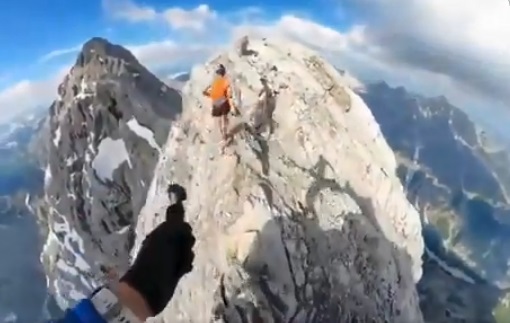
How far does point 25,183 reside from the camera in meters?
1.68

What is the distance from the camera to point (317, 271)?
5.47 ft

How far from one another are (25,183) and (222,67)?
413mm

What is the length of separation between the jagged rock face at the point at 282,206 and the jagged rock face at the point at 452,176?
0.25 ft

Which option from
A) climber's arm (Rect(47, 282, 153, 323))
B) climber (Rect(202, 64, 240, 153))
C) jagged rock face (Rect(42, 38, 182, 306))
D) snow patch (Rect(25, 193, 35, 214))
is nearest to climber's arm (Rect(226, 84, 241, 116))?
climber (Rect(202, 64, 240, 153))

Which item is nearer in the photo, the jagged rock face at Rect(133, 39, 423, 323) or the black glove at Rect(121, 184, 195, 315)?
the black glove at Rect(121, 184, 195, 315)

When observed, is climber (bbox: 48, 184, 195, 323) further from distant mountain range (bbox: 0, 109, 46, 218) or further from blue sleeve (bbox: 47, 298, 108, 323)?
distant mountain range (bbox: 0, 109, 46, 218)

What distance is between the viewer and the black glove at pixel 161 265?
107 cm

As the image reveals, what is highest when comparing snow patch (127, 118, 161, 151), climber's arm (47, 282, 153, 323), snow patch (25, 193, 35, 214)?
snow patch (127, 118, 161, 151)

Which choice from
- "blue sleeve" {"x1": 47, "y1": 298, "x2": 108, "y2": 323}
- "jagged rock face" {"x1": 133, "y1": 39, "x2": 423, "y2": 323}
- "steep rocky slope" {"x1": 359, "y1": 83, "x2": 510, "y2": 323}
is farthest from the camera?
"steep rocky slope" {"x1": 359, "y1": 83, "x2": 510, "y2": 323}

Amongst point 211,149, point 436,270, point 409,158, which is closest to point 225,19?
point 211,149

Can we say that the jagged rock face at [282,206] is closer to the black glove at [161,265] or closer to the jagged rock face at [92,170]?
the jagged rock face at [92,170]

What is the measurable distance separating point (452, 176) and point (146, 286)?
90 centimetres

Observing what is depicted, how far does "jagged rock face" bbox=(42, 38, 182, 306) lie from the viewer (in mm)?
1673

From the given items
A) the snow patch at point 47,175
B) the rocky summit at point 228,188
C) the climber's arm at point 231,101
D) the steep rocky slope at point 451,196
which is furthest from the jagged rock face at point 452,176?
the snow patch at point 47,175
